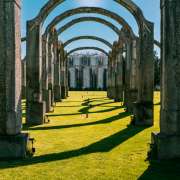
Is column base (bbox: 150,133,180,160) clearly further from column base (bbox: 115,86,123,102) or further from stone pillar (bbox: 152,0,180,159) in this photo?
column base (bbox: 115,86,123,102)

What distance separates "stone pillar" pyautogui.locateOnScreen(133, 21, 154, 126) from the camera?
13.7 meters

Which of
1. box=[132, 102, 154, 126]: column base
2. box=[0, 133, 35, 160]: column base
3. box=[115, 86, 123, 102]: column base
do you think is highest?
box=[115, 86, 123, 102]: column base

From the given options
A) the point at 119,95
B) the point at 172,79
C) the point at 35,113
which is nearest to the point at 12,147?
the point at 172,79

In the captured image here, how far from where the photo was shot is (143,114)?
13.7 m

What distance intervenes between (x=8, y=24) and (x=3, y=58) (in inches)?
29.6

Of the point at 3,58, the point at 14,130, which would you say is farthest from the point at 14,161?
the point at 3,58

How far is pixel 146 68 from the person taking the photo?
13.8m

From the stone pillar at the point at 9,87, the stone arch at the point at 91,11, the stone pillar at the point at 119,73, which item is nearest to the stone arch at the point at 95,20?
the stone arch at the point at 91,11

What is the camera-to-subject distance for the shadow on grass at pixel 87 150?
7.53 m

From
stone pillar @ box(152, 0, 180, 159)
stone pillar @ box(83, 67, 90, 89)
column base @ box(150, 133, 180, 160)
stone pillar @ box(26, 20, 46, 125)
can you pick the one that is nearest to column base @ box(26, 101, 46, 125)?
stone pillar @ box(26, 20, 46, 125)

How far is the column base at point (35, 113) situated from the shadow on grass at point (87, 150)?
388 centimetres

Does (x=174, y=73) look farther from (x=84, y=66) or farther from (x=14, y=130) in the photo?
(x=84, y=66)

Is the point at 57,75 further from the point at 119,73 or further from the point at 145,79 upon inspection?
the point at 145,79

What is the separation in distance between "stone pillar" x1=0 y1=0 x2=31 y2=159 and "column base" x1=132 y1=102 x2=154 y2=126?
6.36 meters
